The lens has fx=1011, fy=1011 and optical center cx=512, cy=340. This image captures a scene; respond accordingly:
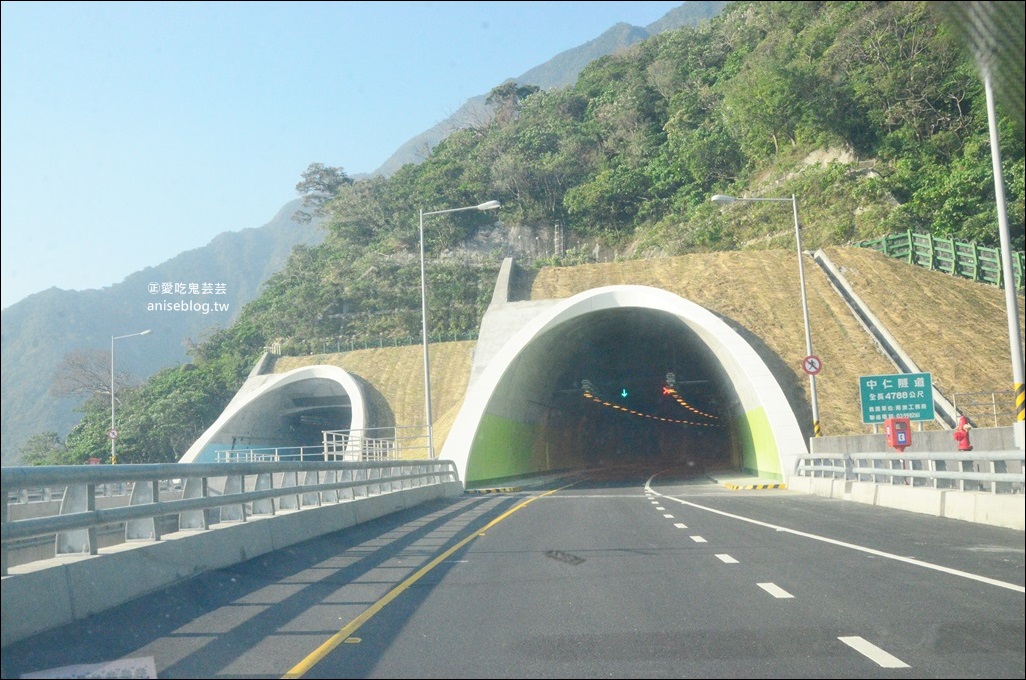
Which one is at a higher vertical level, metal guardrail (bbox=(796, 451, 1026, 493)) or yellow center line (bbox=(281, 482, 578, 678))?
metal guardrail (bbox=(796, 451, 1026, 493))

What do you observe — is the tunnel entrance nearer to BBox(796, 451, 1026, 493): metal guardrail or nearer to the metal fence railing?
the metal fence railing

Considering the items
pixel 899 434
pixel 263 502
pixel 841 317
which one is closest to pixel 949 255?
pixel 841 317

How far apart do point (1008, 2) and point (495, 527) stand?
15.9m

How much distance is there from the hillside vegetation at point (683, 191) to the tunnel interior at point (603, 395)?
13.5 ft

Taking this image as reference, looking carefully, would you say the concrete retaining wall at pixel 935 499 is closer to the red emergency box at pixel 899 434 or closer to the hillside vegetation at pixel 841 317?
the red emergency box at pixel 899 434

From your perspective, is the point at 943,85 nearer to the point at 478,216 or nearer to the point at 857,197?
the point at 857,197

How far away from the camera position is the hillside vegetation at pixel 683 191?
54.3 meters

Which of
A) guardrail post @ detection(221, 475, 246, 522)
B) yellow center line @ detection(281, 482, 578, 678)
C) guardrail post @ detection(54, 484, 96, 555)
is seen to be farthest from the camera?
guardrail post @ detection(221, 475, 246, 522)

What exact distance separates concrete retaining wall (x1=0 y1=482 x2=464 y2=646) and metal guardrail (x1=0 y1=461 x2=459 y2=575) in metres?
0.25

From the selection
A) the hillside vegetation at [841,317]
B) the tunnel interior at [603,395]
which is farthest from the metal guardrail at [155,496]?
the hillside vegetation at [841,317]

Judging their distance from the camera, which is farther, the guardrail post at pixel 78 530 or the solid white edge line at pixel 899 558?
the guardrail post at pixel 78 530

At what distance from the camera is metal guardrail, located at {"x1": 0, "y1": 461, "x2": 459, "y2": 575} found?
8.32m

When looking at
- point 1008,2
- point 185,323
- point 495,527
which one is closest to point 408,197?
point 185,323

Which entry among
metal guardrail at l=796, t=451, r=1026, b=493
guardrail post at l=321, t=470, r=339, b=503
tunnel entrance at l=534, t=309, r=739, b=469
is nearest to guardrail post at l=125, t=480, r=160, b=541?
guardrail post at l=321, t=470, r=339, b=503
